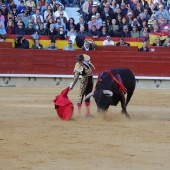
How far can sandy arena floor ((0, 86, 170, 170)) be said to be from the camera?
6.77 metres

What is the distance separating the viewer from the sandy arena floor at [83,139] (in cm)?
677

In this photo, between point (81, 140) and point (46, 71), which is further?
point (46, 71)

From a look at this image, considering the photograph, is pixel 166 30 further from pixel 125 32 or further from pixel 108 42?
pixel 108 42

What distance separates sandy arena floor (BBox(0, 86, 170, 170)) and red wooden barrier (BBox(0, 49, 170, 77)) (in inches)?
179

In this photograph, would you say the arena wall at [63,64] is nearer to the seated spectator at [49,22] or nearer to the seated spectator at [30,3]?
the seated spectator at [49,22]

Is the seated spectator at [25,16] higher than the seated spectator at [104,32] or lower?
higher

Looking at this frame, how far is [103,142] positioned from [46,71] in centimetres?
942

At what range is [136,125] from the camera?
9680 mm

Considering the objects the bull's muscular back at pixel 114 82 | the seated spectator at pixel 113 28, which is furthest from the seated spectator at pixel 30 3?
the bull's muscular back at pixel 114 82

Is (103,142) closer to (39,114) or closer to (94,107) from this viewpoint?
(39,114)

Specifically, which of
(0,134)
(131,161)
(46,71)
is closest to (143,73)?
(46,71)

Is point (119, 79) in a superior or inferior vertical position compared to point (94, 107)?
superior

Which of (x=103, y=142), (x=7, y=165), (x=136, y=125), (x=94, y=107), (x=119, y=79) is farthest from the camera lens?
(x=94, y=107)

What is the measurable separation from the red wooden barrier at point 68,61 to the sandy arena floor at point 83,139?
4542mm
